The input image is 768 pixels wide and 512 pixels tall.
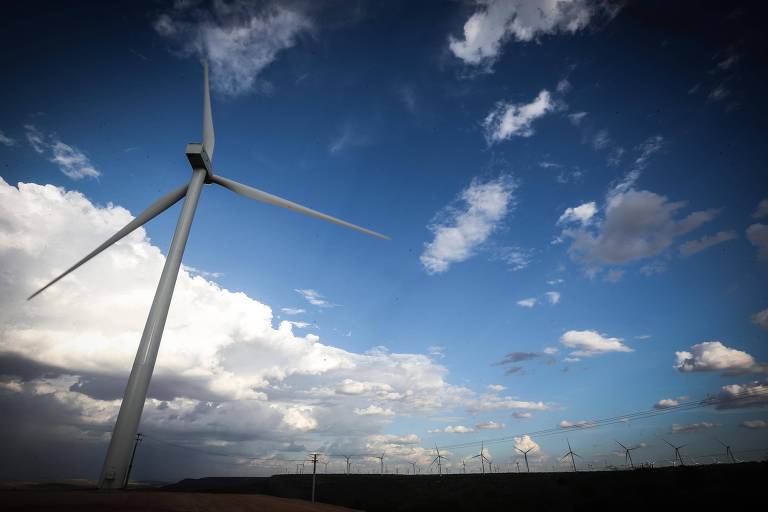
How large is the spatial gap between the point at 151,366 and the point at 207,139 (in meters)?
25.5

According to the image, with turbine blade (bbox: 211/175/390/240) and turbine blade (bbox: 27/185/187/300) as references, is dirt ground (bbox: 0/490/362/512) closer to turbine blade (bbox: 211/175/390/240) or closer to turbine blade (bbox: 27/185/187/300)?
turbine blade (bbox: 27/185/187/300)

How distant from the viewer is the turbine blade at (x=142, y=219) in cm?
3259

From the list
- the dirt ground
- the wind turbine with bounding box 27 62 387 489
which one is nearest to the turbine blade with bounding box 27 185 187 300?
the wind turbine with bounding box 27 62 387 489

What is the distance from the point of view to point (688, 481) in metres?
89.6

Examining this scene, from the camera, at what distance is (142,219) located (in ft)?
117

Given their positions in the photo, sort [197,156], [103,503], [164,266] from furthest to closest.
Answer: [197,156] → [164,266] → [103,503]

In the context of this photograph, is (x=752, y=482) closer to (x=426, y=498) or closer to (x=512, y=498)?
(x=512, y=498)

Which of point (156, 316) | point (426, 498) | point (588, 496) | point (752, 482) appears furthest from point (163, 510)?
point (426, 498)

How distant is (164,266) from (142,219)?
40.2ft

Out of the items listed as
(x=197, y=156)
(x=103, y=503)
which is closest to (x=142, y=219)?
(x=197, y=156)

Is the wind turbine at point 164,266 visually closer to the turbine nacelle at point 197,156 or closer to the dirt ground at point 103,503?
the turbine nacelle at point 197,156

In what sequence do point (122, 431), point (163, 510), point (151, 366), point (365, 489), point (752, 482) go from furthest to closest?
point (365, 489), point (752, 482), point (151, 366), point (122, 431), point (163, 510)

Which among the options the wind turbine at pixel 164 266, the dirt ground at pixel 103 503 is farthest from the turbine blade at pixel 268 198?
the dirt ground at pixel 103 503

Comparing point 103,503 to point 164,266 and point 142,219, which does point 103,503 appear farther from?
point 142,219
